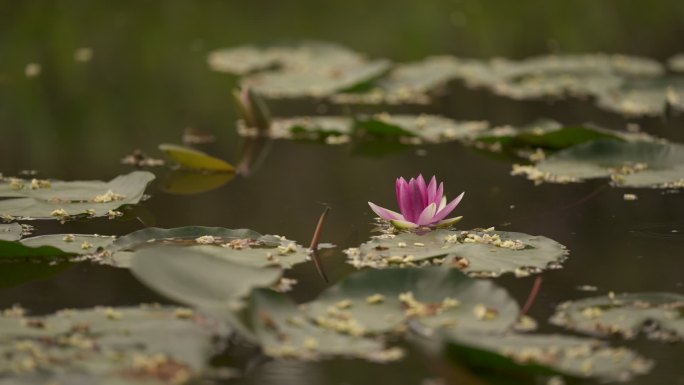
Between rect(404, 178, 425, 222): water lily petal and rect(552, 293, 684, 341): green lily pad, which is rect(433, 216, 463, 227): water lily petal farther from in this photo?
rect(552, 293, 684, 341): green lily pad

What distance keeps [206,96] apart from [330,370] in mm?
3137

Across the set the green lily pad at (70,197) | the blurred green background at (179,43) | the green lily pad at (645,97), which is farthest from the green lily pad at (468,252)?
the green lily pad at (645,97)

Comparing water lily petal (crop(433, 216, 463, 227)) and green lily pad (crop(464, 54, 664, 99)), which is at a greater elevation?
green lily pad (crop(464, 54, 664, 99))

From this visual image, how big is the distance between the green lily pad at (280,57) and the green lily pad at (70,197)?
236cm

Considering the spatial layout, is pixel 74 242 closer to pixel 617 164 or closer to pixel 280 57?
pixel 617 164

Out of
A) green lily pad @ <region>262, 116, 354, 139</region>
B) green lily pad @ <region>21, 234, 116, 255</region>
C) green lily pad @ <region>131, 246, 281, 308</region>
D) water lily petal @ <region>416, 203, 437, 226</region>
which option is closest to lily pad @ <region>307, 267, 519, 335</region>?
green lily pad @ <region>131, 246, 281, 308</region>

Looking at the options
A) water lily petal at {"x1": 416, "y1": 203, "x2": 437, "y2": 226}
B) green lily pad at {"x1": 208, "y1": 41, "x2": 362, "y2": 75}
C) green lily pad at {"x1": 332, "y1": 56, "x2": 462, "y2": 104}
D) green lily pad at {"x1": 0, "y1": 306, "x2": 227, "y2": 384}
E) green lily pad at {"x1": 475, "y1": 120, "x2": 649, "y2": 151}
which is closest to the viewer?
green lily pad at {"x1": 0, "y1": 306, "x2": 227, "y2": 384}

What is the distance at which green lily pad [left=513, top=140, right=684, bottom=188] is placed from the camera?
134 inches

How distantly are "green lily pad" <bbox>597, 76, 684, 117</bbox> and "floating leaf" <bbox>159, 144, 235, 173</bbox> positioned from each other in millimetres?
1808

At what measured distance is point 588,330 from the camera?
2.17 m

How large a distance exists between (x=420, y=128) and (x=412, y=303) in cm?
206

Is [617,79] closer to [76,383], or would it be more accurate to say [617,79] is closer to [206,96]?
[206,96]

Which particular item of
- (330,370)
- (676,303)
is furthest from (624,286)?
(330,370)

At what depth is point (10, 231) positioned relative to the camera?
2.75 metres
